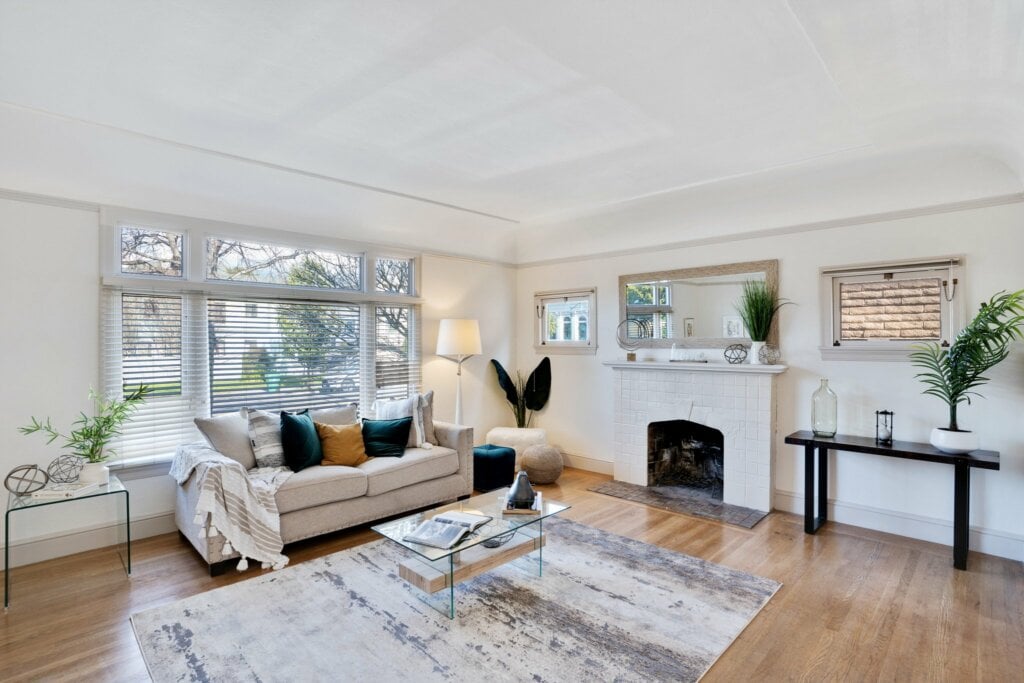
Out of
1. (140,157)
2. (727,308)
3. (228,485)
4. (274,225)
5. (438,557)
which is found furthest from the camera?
(727,308)

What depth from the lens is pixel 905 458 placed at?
3.44 m

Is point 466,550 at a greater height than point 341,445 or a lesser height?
lesser

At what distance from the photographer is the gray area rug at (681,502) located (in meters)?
4.09

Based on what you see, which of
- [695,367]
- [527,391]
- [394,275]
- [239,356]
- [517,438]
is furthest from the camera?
[527,391]

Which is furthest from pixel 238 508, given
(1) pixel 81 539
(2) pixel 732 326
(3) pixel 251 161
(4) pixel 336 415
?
(2) pixel 732 326

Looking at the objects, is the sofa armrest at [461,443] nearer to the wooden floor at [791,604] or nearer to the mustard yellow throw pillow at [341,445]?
the mustard yellow throw pillow at [341,445]

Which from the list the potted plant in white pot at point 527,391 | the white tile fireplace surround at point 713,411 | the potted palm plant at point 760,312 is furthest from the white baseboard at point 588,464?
the potted palm plant at point 760,312

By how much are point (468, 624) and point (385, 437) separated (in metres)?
1.85

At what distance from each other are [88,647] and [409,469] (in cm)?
199

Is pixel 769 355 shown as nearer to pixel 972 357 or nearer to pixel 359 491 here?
pixel 972 357

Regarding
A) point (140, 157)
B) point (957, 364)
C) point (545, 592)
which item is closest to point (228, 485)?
point (545, 592)

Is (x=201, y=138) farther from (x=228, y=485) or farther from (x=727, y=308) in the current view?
(x=727, y=308)

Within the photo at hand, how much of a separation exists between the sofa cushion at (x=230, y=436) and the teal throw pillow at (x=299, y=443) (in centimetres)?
24

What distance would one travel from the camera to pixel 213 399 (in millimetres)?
3939
